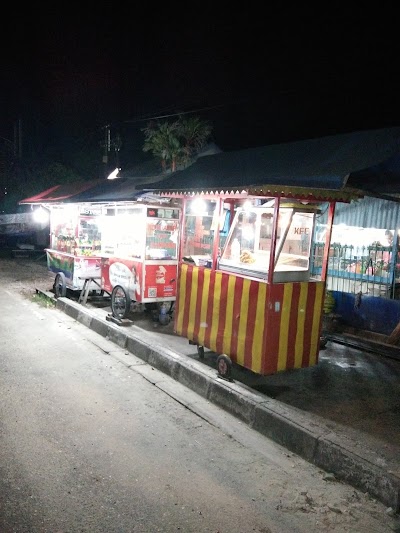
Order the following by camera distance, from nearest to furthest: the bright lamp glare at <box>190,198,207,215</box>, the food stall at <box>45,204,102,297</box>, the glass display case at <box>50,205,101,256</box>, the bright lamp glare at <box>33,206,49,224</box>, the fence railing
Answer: the bright lamp glare at <box>190,198,207,215</box> < the fence railing < the food stall at <box>45,204,102,297</box> < the glass display case at <box>50,205,101,256</box> < the bright lamp glare at <box>33,206,49,224</box>

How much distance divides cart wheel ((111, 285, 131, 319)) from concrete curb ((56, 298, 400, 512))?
1.57m

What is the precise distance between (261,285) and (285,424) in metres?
1.84

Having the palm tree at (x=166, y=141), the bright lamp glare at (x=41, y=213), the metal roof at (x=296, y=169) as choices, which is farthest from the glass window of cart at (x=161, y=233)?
the palm tree at (x=166, y=141)

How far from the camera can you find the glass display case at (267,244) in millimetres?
5941

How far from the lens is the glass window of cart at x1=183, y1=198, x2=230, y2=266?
7164 mm

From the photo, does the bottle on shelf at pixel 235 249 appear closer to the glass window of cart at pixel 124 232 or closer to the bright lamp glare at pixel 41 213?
the glass window of cart at pixel 124 232

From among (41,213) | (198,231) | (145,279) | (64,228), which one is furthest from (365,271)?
(41,213)

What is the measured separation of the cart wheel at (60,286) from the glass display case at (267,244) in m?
6.30

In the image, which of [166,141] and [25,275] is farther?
[166,141]

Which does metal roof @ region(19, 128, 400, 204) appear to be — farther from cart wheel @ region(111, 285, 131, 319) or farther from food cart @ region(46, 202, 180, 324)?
cart wheel @ region(111, 285, 131, 319)

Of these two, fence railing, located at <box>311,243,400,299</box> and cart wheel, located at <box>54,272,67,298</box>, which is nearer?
fence railing, located at <box>311,243,400,299</box>

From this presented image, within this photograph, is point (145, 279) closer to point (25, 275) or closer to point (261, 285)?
point (261, 285)

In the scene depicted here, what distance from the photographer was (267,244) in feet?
20.2

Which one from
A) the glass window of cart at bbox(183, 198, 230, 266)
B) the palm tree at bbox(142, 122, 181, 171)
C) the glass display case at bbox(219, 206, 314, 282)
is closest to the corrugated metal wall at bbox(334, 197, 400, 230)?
the glass display case at bbox(219, 206, 314, 282)
